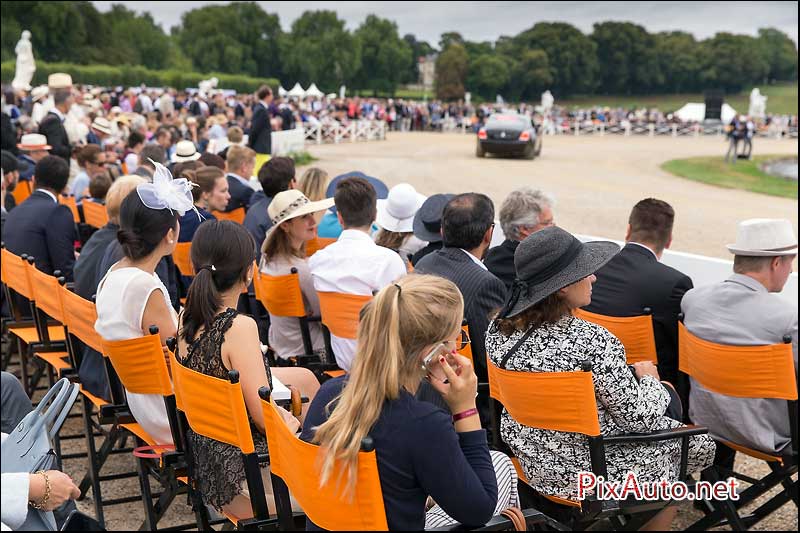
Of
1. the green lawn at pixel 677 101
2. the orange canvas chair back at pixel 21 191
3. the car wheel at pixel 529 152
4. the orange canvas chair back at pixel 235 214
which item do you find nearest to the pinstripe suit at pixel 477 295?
the orange canvas chair back at pixel 235 214

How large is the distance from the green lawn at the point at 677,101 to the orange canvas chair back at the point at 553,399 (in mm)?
92367

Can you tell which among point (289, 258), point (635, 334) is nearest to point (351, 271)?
point (289, 258)

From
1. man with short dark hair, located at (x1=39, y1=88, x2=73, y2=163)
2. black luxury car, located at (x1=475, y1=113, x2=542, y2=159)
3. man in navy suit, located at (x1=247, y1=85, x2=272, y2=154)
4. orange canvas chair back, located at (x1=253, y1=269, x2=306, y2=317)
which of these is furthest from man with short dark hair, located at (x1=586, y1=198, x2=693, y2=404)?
black luxury car, located at (x1=475, y1=113, x2=542, y2=159)

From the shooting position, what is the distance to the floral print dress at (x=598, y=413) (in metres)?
3.34

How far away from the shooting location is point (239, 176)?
29.4 feet

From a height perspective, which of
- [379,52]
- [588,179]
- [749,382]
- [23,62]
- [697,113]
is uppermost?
[379,52]

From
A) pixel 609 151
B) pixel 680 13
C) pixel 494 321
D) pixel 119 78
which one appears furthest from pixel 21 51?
pixel 680 13

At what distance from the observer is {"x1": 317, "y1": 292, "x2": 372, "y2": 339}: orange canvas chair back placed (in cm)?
481

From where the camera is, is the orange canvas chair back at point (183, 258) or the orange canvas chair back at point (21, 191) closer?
the orange canvas chair back at point (183, 258)

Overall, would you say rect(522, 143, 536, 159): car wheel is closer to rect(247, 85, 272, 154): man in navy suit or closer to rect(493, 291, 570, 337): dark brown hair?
rect(247, 85, 272, 154): man in navy suit

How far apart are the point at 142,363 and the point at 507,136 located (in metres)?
26.7

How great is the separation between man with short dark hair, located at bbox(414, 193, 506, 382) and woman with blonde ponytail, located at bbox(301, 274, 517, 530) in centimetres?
165

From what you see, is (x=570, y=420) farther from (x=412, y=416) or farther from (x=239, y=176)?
(x=239, y=176)

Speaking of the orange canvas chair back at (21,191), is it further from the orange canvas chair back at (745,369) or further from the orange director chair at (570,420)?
the orange canvas chair back at (745,369)
